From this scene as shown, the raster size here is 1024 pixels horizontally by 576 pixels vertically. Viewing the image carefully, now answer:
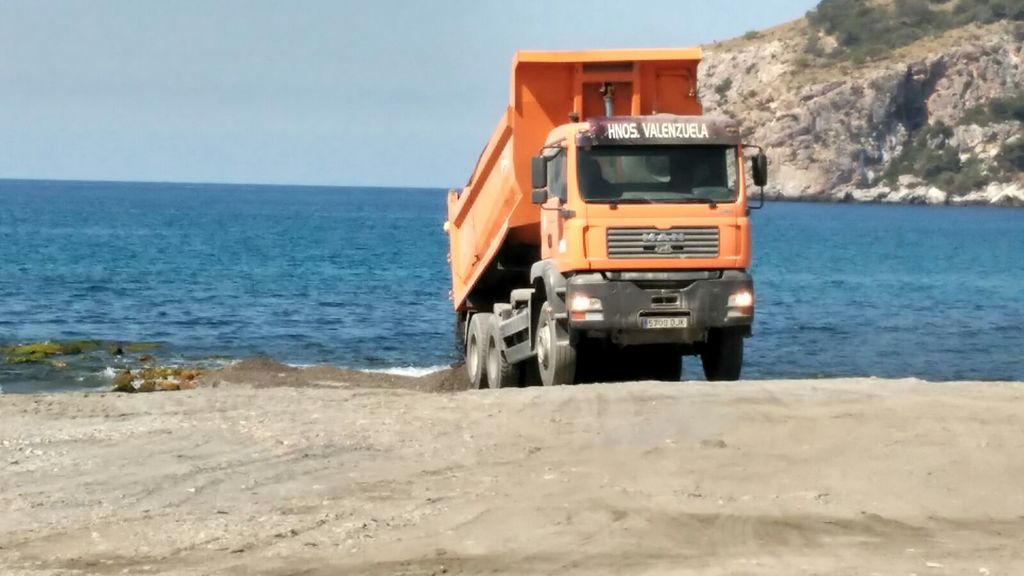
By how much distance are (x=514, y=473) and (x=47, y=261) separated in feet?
192

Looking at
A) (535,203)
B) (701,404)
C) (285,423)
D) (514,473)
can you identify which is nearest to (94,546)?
(514,473)

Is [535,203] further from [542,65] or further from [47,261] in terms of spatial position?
[47,261]

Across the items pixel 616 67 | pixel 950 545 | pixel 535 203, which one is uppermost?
pixel 616 67

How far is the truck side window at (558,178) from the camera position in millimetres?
17875

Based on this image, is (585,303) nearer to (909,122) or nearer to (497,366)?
(497,366)

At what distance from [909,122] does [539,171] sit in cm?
17323

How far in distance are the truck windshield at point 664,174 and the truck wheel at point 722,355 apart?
190 centimetres

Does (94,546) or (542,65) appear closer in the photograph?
(94,546)

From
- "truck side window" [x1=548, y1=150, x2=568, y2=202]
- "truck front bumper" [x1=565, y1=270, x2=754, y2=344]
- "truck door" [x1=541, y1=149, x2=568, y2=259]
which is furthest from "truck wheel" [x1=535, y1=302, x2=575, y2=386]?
"truck side window" [x1=548, y1=150, x2=568, y2=202]

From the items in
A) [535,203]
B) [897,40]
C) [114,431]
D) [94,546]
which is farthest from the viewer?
[897,40]

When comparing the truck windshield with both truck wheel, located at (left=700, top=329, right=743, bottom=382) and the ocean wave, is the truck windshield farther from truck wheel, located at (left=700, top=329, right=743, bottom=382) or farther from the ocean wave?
the ocean wave

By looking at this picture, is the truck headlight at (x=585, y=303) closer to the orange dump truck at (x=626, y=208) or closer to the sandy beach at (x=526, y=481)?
the orange dump truck at (x=626, y=208)

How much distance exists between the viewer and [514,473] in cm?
1264

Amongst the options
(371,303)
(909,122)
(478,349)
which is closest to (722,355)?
(478,349)
